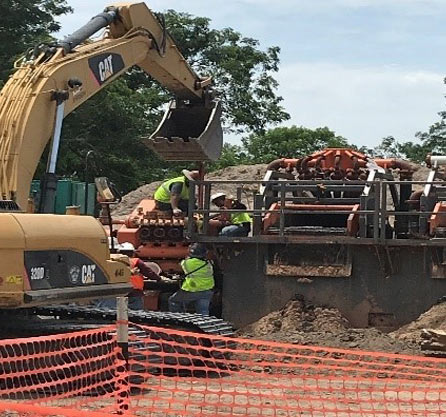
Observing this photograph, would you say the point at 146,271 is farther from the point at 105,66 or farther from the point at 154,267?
the point at 105,66

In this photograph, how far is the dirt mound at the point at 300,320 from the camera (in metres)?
13.4

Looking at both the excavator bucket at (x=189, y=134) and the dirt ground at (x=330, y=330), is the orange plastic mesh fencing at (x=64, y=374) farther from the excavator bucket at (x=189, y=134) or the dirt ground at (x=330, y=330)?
the excavator bucket at (x=189, y=134)

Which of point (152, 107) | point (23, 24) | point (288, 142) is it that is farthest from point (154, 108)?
point (288, 142)

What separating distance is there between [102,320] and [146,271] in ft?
7.93

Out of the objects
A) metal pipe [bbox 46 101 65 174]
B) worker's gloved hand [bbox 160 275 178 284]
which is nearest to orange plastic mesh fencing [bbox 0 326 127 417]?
metal pipe [bbox 46 101 65 174]

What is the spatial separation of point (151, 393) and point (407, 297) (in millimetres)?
4809

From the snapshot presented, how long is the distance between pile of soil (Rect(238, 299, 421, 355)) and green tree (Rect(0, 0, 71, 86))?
21.5 meters

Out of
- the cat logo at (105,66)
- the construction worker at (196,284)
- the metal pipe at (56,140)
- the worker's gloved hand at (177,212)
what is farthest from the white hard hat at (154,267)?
the metal pipe at (56,140)

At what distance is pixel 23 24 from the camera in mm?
34781

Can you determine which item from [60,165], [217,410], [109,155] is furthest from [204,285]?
[109,155]

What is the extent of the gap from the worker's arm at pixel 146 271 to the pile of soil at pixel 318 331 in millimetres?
1334

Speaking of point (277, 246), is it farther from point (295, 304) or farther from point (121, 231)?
point (121, 231)

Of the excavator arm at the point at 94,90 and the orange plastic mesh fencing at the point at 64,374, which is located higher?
the excavator arm at the point at 94,90

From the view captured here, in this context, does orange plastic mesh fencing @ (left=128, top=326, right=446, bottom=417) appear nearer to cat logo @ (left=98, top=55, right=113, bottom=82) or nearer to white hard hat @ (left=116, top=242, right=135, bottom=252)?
white hard hat @ (left=116, top=242, right=135, bottom=252)
